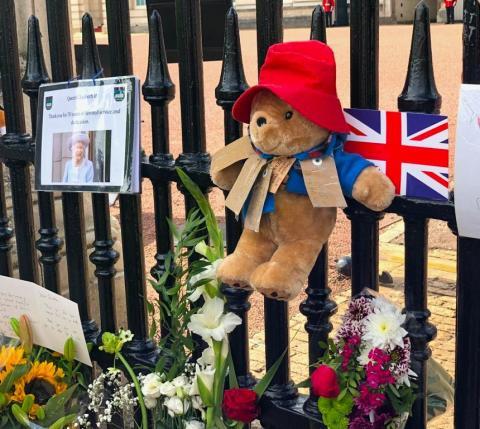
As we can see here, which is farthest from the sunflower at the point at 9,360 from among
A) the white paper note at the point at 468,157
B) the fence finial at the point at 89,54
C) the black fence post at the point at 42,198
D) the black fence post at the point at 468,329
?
the white paper note at the point at 468,157

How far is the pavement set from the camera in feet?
12.0

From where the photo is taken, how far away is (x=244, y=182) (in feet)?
5.28

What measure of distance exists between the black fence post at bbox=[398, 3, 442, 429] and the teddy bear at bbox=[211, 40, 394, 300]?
0.52ft

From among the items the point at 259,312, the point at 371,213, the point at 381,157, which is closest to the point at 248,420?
the point at 371,213

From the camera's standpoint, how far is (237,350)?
2.05m

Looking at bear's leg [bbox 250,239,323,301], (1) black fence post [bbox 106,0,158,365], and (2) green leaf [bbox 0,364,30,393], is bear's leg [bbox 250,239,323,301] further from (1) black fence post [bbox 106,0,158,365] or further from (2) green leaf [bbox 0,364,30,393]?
(2) green leaf [bbox 0,364,30,393]

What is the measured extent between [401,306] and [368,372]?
7.63 ft

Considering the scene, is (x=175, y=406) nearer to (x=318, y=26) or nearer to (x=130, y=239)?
(x=130, y=239)

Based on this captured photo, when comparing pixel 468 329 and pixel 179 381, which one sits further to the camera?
pixel 179 381

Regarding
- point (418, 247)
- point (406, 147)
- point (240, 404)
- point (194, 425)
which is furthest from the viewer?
point (194, 425)

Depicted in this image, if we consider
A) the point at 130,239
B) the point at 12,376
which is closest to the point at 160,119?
the point at 130,239

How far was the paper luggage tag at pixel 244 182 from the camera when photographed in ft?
5.23

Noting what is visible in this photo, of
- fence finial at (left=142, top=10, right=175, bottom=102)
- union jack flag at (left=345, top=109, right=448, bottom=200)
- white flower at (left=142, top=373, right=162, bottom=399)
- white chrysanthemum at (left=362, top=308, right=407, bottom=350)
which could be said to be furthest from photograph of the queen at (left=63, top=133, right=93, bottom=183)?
white chrysanthemum at (left=362, top=308, right=407, bottom=350)

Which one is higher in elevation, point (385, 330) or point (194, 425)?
point (385, 330)
